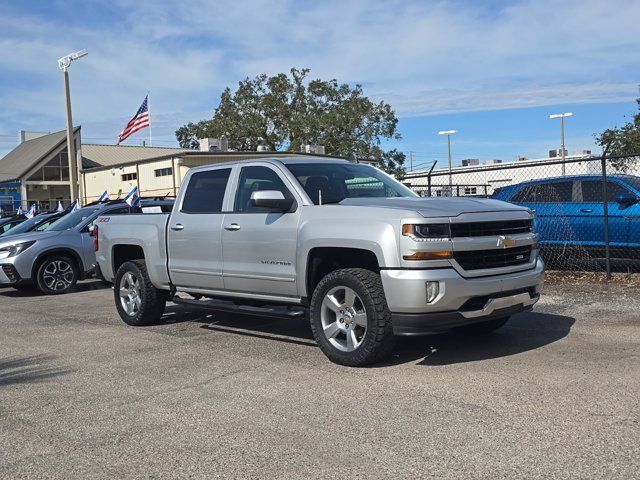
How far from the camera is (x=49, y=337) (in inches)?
319

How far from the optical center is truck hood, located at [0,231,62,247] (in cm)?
1236

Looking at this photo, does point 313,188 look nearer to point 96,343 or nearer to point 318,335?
point 318,335

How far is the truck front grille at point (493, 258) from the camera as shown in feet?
18.7

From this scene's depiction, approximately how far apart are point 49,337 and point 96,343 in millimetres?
882

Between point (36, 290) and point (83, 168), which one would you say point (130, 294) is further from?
point (83, 168)

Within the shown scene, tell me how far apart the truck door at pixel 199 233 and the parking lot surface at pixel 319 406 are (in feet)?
2.35

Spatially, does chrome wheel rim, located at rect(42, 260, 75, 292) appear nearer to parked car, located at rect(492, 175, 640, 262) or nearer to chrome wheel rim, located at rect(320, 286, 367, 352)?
chrome wheel rim, located at rect(320, 286, 367, 352)

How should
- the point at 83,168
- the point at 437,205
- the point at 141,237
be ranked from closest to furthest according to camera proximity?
the point at 437,205 < the point at 141,237 < the point at 83,168

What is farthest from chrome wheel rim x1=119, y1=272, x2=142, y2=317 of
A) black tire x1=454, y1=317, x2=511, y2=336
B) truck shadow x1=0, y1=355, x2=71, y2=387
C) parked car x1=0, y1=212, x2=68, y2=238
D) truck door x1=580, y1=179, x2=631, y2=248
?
truck door x1=580, y1=179, x2=631, y2=248

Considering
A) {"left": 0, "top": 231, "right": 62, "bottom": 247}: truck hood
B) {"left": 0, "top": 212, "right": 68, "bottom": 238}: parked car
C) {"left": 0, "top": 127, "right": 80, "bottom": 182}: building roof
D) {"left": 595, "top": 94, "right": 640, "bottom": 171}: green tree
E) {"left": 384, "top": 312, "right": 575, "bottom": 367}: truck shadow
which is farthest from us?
{"left": 0, "top": 127, "right": 80, "bottom": 182}: building roof

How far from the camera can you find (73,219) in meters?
13.4

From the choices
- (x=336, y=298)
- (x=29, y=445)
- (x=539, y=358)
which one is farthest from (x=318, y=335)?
(x=29, y=445)

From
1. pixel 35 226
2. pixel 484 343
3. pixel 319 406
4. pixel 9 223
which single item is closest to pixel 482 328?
pixel 484 343

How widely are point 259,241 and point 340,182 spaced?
3.37ft
